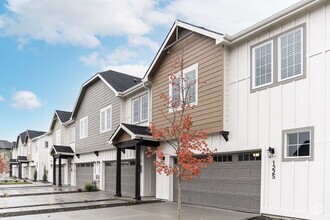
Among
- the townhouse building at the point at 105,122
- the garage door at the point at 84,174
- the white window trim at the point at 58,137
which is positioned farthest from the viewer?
the white window trim at the point at 58,137

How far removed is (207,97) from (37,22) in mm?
12756

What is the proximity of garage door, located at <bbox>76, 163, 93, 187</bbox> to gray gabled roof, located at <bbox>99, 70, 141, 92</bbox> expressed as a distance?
7.09m

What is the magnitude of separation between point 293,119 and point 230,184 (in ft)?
11.9

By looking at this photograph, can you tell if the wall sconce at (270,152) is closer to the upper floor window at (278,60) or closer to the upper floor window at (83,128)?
the upper floor window at (278,60)

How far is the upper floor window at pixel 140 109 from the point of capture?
17594 mm

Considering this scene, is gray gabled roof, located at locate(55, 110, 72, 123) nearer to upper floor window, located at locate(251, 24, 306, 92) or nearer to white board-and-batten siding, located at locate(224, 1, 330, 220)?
white board-and-batten siding, located at locate(224, 1, 330, 220)

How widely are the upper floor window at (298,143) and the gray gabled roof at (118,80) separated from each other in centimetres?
1252

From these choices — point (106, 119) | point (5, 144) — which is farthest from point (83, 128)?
point (5, 144)

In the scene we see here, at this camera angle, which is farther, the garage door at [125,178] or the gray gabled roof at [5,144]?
the gray gabled roof at [5,144]

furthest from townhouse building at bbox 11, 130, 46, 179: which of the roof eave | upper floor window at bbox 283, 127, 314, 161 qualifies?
upper floor window at bbox 283, 127, 314, 161

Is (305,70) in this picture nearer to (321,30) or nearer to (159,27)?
(321,30)

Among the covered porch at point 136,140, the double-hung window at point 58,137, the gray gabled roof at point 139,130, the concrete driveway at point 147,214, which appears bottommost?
the concrete driveway at point 147,214

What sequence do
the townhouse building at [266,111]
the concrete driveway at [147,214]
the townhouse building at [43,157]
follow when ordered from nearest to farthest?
the townhouse building at [266,111] < the concrete driveway at [147,214] < the townhouse building at [43,157]

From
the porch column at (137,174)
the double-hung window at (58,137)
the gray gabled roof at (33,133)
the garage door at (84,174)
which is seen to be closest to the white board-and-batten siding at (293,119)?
the porch column at (137,174)
